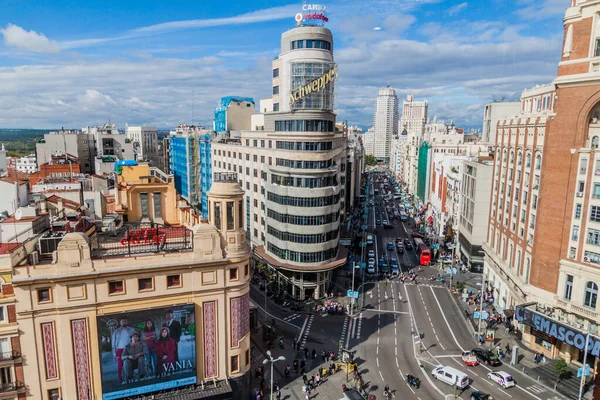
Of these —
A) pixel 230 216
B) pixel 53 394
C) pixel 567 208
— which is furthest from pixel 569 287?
pixel 53 394

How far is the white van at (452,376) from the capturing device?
4451 cm

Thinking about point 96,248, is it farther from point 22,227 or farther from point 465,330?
point 465,330

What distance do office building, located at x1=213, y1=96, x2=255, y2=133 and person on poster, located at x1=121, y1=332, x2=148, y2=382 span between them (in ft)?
291

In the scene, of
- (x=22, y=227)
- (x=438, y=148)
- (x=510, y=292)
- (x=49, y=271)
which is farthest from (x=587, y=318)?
(x=438, y=148)

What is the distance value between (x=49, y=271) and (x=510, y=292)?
5923 cm

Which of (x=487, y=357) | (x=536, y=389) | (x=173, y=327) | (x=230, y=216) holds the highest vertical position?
(x=230, y=216)

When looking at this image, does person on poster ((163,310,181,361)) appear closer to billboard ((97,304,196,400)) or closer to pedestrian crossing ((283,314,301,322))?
billboard ((97,304,196,400))

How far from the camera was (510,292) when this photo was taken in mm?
61969

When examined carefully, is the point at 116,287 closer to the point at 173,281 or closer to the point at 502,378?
the point at 173,281

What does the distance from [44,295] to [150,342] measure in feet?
29.1

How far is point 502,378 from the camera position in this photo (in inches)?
1790

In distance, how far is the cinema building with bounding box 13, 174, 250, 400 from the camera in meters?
31.4

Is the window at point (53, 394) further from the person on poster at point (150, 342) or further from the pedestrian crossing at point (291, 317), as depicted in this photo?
the pedestrian crossing at point (291, 317)

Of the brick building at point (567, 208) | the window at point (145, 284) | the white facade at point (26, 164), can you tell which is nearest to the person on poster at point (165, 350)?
the window at point (145, 284)
